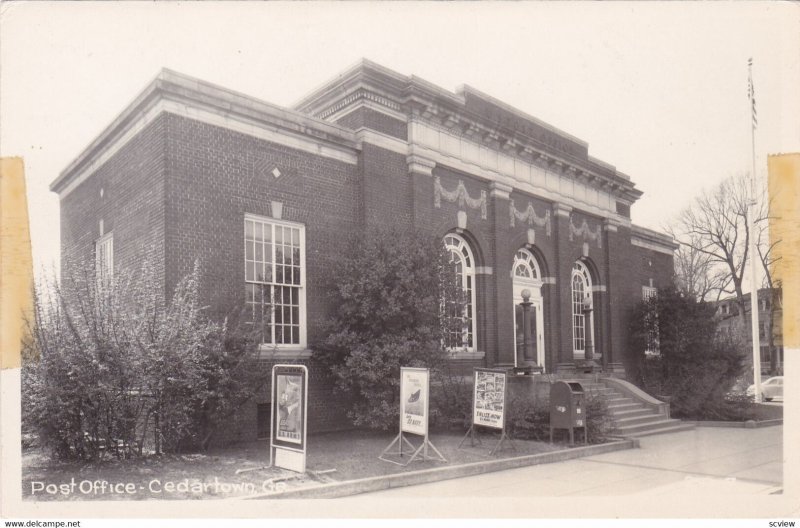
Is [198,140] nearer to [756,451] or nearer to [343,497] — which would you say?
[343,497]

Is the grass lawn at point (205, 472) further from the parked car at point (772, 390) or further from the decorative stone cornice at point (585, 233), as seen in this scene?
the parked car at point (772, 390)

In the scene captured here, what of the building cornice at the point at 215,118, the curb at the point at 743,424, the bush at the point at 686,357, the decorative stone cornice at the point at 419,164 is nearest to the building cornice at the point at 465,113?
the decorative stone cornice at the point at 419,164

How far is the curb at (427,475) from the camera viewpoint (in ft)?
29.7

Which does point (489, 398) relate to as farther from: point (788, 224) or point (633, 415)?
point (633, 415)

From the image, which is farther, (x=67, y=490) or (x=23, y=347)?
(x=23, y=347)

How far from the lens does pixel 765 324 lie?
1970 centimetres

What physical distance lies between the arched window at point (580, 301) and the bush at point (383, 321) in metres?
10.3

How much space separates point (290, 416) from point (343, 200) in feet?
23.2

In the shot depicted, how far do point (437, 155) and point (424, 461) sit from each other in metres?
9.22

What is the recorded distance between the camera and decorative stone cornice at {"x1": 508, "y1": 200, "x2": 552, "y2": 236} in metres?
20.6

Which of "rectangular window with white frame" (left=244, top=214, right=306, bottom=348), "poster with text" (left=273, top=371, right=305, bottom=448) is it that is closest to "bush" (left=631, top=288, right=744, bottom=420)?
"rectangular window with white frame" (left=244, top=214, right=306, bottom=348)

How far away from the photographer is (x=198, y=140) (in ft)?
43.6

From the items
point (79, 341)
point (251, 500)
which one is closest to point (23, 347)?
point (79, 341)

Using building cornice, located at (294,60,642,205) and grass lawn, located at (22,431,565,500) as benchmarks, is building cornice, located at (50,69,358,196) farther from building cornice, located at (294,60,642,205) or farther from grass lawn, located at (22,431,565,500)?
grass lawn, located at (22,431,565,500)
